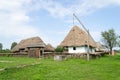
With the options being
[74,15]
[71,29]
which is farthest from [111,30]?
[74,15]

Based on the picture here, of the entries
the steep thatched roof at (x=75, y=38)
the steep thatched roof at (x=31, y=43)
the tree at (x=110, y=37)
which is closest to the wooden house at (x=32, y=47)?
the steep thatched roof at (x=31, y=43)

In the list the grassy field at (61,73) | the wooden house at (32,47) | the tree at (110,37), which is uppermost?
the tree at (110,37)

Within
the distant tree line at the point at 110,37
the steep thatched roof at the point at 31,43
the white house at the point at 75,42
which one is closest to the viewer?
the white house at the point at 75,42

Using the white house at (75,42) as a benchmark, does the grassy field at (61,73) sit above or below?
below

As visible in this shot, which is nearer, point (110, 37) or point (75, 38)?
point (75, 38)

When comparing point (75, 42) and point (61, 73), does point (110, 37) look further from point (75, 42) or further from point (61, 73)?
point (61, 73)

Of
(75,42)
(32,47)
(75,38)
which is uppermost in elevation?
(75,38)

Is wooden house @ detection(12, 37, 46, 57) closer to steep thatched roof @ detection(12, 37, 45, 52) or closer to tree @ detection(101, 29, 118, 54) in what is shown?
steep thatched roof @ detection(12, 37, 45, 52)

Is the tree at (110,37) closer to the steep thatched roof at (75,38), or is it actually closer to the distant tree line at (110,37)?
the distant tree line at (110,37)

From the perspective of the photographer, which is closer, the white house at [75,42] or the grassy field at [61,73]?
the grassy field at [61,73]

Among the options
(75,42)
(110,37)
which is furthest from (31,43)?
(110,37)

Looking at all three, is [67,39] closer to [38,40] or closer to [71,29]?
[71,29]

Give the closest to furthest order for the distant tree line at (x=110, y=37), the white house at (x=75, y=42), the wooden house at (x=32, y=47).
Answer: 1. the white house at (x=75, y=42)
2. the wooden house at (x=32, y=47)
3. the distant tree line at (x=110, y=37)

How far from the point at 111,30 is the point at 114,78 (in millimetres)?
80012
